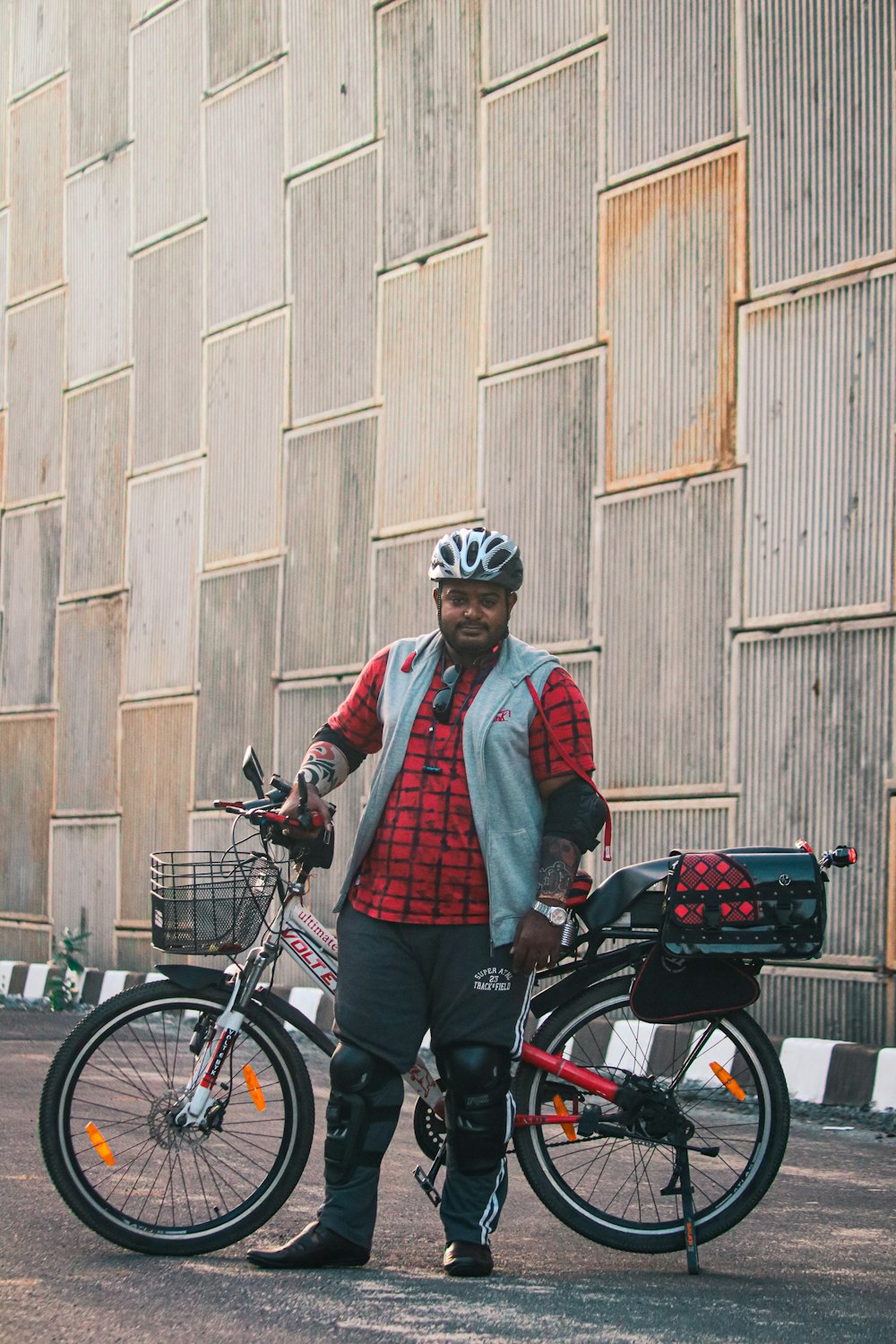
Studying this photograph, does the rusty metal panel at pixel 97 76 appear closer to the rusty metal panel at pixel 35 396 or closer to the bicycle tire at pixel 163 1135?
the rusty metal panel at pixel 35 396

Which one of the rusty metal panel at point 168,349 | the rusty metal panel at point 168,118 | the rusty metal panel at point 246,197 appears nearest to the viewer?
the rusty metal panel at point 246,197

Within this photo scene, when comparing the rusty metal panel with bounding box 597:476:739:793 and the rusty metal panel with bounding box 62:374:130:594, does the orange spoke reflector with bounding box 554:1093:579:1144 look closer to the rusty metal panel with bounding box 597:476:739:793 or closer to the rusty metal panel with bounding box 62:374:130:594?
the rusty metal panel with bounding box 597:476:739:793

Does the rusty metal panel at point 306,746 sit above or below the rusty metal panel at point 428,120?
below

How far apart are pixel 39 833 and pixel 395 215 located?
230 inches

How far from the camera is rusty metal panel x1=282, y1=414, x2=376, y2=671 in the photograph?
469 inches

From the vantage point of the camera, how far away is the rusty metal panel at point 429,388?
1119cm

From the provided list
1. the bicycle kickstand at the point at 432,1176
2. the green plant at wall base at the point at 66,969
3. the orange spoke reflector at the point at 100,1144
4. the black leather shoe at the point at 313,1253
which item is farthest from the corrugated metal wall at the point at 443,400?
the orange spoke reflector at the point at 100,1144

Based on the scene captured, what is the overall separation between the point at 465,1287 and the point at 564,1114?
641mm

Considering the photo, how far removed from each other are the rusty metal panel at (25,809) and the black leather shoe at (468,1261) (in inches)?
405

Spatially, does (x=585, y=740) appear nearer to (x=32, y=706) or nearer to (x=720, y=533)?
(x=720, y=533)

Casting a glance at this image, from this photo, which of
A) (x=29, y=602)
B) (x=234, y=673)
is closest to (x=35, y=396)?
(x=29, y=602)

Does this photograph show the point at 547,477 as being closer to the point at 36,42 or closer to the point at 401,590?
the point at 401,590

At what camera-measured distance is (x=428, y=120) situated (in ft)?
38.3

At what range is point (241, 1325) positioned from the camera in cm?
425
